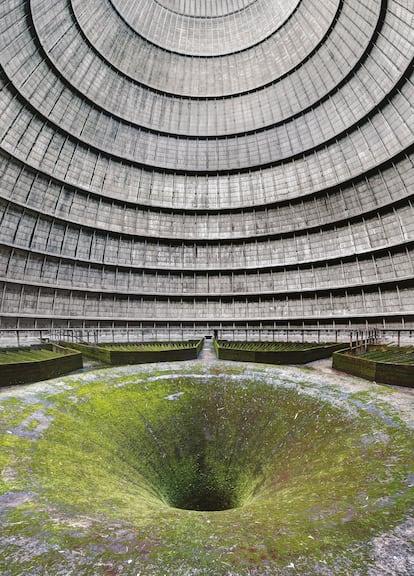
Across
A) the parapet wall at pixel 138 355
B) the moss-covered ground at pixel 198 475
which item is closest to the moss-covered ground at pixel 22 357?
the parapet wall at pixel 138 355

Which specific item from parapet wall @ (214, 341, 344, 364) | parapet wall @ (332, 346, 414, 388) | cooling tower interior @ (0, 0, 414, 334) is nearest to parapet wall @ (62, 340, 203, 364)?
parapet wall @ (214, 341, 344, 364)

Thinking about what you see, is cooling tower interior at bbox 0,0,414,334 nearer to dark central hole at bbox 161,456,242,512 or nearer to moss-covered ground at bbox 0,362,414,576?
moss-covered ground at bbox 0,362,414,576

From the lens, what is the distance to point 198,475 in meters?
11.0

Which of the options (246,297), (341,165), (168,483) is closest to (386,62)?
(341,165)

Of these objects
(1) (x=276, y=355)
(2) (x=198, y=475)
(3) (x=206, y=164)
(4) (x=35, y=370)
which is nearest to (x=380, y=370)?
(1) (x=276, y=355)

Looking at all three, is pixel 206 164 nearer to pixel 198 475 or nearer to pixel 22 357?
pixel 22 357

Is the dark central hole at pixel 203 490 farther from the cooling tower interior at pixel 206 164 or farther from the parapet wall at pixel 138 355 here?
the cooling tower interior at pixel 206 164

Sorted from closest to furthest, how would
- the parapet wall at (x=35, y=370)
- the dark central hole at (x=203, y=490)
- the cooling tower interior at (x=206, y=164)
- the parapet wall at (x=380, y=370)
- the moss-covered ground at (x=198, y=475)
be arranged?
the moss-covered ground at (x=198, y=475)
the dark central hole at (x=203, y=490)
the parapet wall at (x=380, y=370)
the parapet wall at (x=35, y=370)
the cooling tower interior at (x=206, y=164)

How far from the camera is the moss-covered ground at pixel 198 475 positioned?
457cm

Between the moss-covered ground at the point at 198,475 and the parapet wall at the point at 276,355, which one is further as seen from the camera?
the parapet wall at the point at 276,355

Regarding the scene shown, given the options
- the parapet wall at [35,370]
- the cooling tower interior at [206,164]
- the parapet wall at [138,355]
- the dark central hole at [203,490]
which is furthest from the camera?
the cooling tower interior at [206,164]

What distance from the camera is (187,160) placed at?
44.2 meters

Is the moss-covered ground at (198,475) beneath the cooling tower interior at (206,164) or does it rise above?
beneath

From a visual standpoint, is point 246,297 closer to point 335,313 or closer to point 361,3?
point 335,313
